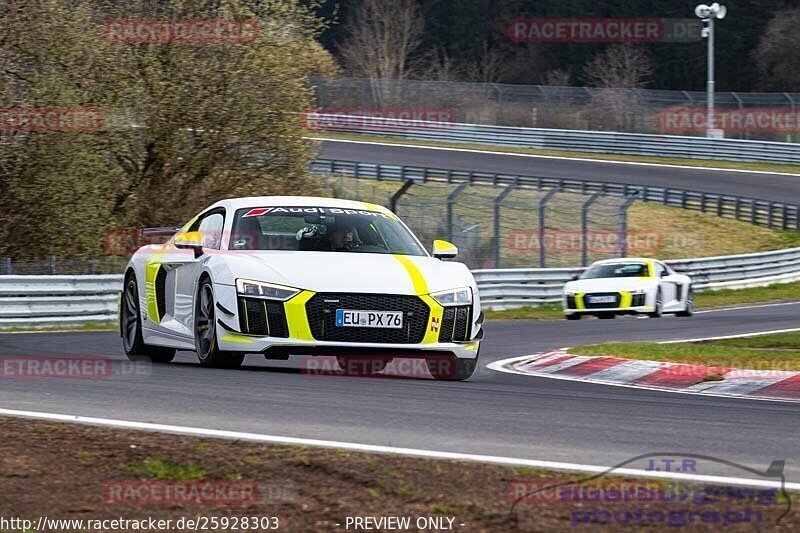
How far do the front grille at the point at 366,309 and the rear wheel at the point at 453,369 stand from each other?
0.60 meters

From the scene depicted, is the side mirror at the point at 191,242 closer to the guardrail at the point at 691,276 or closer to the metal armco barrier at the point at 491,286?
the metal armco barrier at the point at 491,286

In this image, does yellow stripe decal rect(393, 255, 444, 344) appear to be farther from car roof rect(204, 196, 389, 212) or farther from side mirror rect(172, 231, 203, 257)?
side mirror rect(172, 231, 203, 257)

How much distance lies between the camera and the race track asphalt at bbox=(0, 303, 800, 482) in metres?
6.89

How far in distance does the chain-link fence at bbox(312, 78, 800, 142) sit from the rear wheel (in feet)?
150

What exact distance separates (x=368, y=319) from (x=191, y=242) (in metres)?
1.86

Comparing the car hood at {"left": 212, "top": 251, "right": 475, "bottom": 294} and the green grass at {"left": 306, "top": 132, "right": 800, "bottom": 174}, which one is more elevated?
the car hood at {"left": 212, "top": 251, "right": 475, "bottom": 294}

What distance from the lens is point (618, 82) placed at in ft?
246

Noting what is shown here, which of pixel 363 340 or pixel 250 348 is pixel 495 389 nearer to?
pixel 363 340

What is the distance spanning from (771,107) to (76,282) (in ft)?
133

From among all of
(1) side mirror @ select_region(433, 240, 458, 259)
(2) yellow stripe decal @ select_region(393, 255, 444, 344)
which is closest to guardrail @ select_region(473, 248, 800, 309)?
(1) side mirror @ select_region(433, 240, 458, 259)

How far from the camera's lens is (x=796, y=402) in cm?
956
